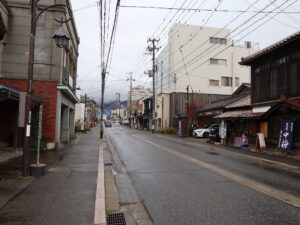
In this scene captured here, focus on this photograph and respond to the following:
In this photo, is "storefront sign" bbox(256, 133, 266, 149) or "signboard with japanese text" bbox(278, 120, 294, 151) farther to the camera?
"storefront sign" bbox(256, 133, 266, 149)

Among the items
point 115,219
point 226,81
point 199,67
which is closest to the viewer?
point 115,219

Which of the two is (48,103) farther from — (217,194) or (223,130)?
(223,130)

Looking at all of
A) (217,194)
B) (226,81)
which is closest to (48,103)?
(217,194)

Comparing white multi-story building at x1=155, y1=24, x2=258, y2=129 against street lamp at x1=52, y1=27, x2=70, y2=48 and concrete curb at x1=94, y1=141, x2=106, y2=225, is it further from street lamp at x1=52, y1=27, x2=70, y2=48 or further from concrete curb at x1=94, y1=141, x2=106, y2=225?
concrete curb at x1=94, y1=141, x2=106, y2=225

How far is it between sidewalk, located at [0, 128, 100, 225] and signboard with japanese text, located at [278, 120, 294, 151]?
43.0ft

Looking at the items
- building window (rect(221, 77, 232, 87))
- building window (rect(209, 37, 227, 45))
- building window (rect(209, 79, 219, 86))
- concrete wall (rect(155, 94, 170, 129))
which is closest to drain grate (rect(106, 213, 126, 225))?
concrete wall (rect(155, 94, 170, 129))

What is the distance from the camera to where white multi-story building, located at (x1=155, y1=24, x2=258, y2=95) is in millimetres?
57375

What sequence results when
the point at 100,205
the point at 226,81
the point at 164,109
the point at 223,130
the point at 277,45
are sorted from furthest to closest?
the point at 164,109
the point at 226,81
the point at 223,130
the point at 277,45
the point at 100,205

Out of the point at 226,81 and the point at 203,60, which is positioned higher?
the point at 203,60

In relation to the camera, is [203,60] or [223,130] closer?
[223,130]

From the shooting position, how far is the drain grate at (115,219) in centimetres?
656

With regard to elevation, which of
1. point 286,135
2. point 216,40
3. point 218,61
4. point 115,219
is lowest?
point 115,219

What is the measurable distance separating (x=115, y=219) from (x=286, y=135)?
16.2m

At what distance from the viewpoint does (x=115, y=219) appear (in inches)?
267
